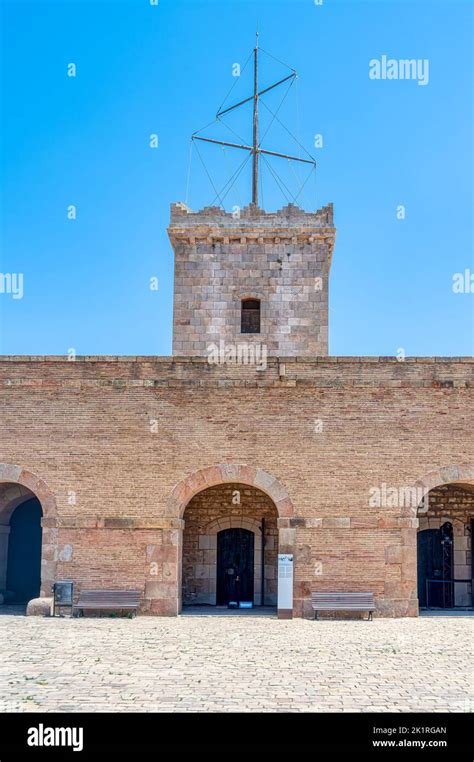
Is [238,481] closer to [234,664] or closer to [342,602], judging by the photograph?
[342,602]

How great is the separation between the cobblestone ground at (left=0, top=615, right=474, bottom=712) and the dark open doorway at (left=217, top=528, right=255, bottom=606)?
2.30 meters

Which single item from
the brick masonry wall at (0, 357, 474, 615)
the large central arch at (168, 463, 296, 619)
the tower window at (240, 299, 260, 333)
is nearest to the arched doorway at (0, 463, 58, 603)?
the brick masonry wall at (0, 357, 474, 615)

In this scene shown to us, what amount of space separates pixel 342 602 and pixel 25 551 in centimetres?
826

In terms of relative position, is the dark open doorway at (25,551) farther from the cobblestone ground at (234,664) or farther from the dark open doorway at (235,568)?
the dark open doorway at (235,568)

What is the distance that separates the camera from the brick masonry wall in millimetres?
16500

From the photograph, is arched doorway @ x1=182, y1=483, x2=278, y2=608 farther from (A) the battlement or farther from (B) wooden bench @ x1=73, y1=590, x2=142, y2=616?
(A) the battlement

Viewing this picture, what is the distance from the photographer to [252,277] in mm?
23250

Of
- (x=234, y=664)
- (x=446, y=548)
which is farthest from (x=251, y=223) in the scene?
(x=234, y=664)

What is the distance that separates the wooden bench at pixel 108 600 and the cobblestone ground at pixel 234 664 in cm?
34

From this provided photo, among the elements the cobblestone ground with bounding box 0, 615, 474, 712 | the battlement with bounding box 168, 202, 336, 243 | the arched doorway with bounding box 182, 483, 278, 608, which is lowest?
the cobblestone ground with bounding box 0, 615, 474, 712

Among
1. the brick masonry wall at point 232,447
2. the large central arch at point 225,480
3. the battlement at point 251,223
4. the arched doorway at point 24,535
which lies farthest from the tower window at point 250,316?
the arched doorway at point 24,535
